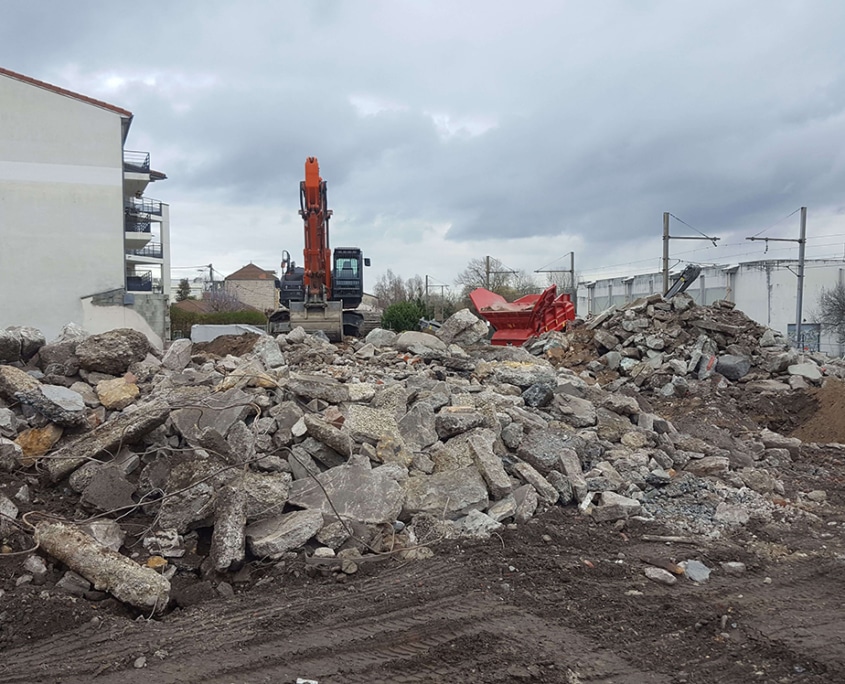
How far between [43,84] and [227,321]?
12569mm

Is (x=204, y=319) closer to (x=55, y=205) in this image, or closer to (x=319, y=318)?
(x=55, y=205)

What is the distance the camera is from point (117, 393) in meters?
6.71

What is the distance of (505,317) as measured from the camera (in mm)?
16000

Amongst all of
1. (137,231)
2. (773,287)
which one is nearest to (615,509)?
(137,231)

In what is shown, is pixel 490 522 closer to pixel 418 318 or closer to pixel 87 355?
pixel 87 355

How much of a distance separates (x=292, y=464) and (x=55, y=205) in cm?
2475

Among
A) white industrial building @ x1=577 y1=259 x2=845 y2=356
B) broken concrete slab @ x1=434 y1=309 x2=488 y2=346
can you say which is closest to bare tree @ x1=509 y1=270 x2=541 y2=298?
white industrial building @ x1=577 y1=259 x2=845 y2=356

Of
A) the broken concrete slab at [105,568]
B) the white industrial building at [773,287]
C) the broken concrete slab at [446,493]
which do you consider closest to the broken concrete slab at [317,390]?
the broken concrete slab at [446,493]

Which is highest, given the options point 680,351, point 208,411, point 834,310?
point 834,310

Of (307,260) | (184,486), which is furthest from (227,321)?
(184,486)

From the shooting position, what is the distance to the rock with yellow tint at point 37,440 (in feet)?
17.9

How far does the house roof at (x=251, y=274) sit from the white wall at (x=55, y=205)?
151 feet

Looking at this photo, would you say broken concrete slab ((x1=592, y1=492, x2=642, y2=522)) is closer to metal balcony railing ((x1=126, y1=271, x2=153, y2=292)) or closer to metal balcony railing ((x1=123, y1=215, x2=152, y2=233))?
metal balcony railing ((x1=126, y1=271, x2=153, y2=292))

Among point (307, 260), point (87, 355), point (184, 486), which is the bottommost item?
point (184, 486)
